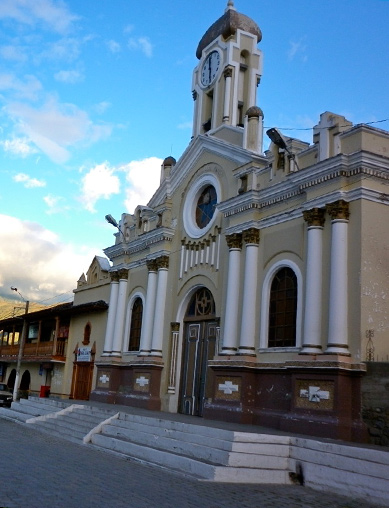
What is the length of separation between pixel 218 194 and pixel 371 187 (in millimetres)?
6462

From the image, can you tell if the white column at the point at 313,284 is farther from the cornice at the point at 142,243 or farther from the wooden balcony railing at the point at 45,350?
the wooden balcony railing at the point at 45,350

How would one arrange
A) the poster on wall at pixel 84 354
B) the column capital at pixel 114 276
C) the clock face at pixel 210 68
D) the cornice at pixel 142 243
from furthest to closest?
the poster on wall at pixel 84 354 < the column capital at pixel 114 276 < the clock face at pixel 210 68 < the cornice at pixel 142 243

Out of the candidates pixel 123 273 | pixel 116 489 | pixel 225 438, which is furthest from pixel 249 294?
pixel 123 273

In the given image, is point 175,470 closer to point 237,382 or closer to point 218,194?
point 237,382

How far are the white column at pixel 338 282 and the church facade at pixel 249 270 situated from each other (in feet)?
0.08

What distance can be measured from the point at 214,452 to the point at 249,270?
6286 mm

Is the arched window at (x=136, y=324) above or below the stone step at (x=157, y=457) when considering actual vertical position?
above

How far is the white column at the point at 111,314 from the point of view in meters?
23.7

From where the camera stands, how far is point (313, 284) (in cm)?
1414

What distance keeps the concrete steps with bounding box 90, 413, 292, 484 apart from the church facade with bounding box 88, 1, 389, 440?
203 cm

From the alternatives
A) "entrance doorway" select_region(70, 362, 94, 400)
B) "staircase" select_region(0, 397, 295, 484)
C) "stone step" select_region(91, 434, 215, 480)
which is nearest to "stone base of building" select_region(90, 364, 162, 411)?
"entrance doorway" select_region(70, 362, 94, 400)

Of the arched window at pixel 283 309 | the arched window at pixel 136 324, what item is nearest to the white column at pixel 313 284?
the arched window at pixel 283 309

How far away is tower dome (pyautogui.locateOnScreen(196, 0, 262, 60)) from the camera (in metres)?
21.6

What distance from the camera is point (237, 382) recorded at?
15.8 meters
